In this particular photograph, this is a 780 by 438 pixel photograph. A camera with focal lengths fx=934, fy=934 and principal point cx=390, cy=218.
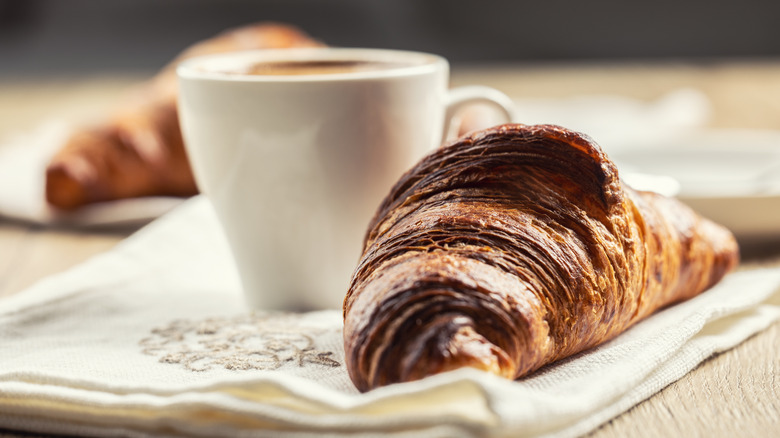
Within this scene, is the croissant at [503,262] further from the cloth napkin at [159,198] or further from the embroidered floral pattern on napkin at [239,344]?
the cloth napkin at [159,198]

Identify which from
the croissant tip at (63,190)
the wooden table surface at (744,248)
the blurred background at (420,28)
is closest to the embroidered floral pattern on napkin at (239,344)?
the wooden table surface at (744,248)

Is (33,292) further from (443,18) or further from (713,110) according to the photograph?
(443,18)

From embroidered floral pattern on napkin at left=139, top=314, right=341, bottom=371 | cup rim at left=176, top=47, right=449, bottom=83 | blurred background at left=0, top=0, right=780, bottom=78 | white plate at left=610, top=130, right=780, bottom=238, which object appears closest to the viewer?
embroidered floral pattern on napkin at left=139, top=314, right=341, bottom=371

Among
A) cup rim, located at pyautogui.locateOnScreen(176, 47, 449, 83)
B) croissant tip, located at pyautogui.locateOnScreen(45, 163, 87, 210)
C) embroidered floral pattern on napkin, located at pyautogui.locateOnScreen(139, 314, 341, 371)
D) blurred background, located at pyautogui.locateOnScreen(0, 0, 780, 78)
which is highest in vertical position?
cup rim, located at pyautogui.locateOnScreen(176, 47, 449, 83)

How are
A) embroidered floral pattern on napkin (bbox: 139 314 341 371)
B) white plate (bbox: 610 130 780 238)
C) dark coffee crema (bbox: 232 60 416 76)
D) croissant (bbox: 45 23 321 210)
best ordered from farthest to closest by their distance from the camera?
croissant (bbox: 45 23 321 210)
white plate (bbox: 610 130 780 238)
dark coffee crema (bbox: 232 60 416 76)
embroidered floral pattern on napkin (bbox: 139 314 341 371)

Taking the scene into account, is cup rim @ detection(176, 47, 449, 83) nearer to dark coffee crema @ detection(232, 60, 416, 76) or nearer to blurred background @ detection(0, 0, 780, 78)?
dark coffee crema @ detection(232, 60, 416, 76)

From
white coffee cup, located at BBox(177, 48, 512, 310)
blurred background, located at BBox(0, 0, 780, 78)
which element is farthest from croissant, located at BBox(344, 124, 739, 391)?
blurred background, located at BBox(0, 0, 780, 78)

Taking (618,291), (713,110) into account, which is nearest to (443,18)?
(713,110)
